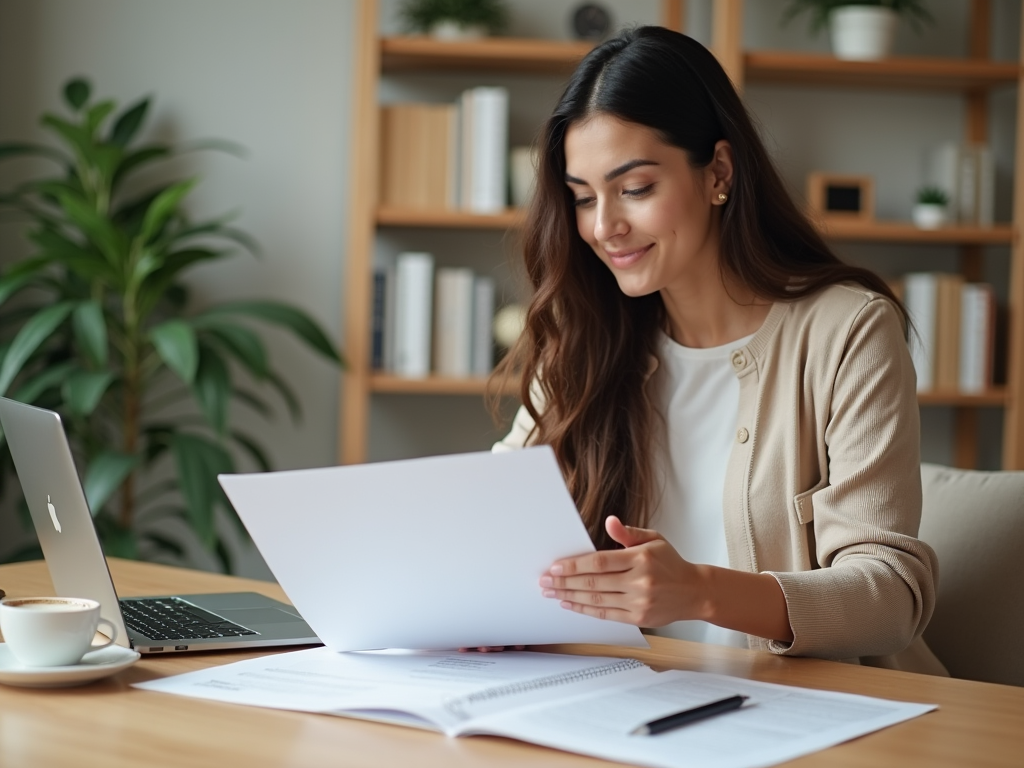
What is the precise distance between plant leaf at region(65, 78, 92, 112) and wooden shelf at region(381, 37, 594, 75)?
2.34 feet

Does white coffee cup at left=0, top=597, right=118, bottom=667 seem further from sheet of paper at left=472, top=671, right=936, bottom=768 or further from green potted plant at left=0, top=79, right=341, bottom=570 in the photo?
green potted plant at left=0, top=79, right=341, bottom=570

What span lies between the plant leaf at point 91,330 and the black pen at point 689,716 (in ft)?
6.12

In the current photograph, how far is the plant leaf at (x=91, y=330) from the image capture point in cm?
252

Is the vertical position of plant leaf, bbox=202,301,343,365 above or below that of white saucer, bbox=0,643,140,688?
above

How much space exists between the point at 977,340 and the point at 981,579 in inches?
66.3

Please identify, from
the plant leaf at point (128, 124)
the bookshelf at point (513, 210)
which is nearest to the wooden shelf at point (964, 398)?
the bookshelf at point (513, 210)

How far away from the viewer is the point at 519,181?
2.99 meters

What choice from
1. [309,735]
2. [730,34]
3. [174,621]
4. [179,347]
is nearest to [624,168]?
[174,621]

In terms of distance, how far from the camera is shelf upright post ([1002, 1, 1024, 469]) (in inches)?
117

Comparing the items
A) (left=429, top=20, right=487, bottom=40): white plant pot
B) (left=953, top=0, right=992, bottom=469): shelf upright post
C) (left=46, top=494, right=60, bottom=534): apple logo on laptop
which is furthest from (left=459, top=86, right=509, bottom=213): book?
(left=46, top=494, right=60, bottom=534): apple logo on laptop

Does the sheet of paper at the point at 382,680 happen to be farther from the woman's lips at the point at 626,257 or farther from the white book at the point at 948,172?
the white book at the point at 948,172

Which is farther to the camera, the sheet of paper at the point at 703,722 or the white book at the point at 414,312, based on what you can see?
the white book at the point at 414,312

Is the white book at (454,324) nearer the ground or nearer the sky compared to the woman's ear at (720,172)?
nearer the ground

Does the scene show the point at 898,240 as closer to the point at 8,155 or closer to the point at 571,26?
the point at 571,26
